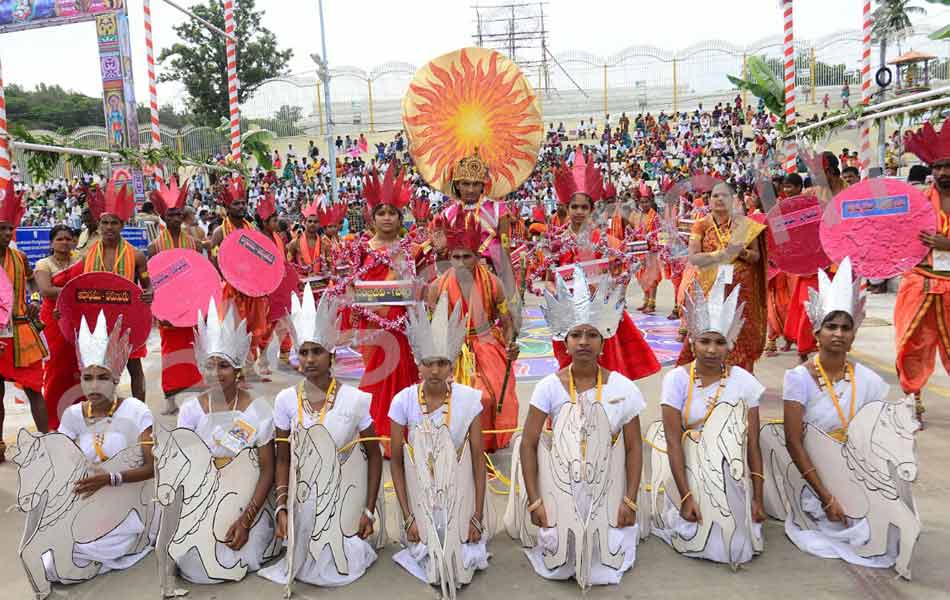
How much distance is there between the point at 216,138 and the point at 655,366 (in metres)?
30.3

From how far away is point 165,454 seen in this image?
126 inches

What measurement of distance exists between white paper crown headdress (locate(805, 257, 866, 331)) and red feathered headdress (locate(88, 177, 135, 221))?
15.2ft

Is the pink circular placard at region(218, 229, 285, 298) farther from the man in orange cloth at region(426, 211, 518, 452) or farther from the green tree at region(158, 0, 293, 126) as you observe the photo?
the green tree at region(158, 0, 293, 126)

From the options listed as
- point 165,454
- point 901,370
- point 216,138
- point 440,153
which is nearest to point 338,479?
point 165,454

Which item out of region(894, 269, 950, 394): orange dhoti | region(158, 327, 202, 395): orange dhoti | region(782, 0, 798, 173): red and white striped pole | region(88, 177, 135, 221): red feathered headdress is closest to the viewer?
region(894, 269, 950, 394): orange dhoti

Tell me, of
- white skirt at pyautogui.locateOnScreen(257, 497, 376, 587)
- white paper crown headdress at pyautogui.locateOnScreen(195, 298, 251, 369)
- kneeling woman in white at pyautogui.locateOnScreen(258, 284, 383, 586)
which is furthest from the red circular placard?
white skirt at pyautogui.locateOnScreen(257, 497, 376, 587)

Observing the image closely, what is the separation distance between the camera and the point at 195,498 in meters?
3.27

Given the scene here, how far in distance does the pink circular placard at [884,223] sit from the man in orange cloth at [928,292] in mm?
95

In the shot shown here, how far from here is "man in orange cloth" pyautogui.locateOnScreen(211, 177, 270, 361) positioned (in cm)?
731

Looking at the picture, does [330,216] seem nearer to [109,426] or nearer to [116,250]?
[116,250]

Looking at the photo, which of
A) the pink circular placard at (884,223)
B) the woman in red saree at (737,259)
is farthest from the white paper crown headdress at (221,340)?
the pink circular placard at (884,223)

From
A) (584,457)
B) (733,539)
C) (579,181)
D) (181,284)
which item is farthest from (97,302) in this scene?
(733,539)

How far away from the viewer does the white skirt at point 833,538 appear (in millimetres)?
3191

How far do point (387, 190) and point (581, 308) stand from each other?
2.01 m
